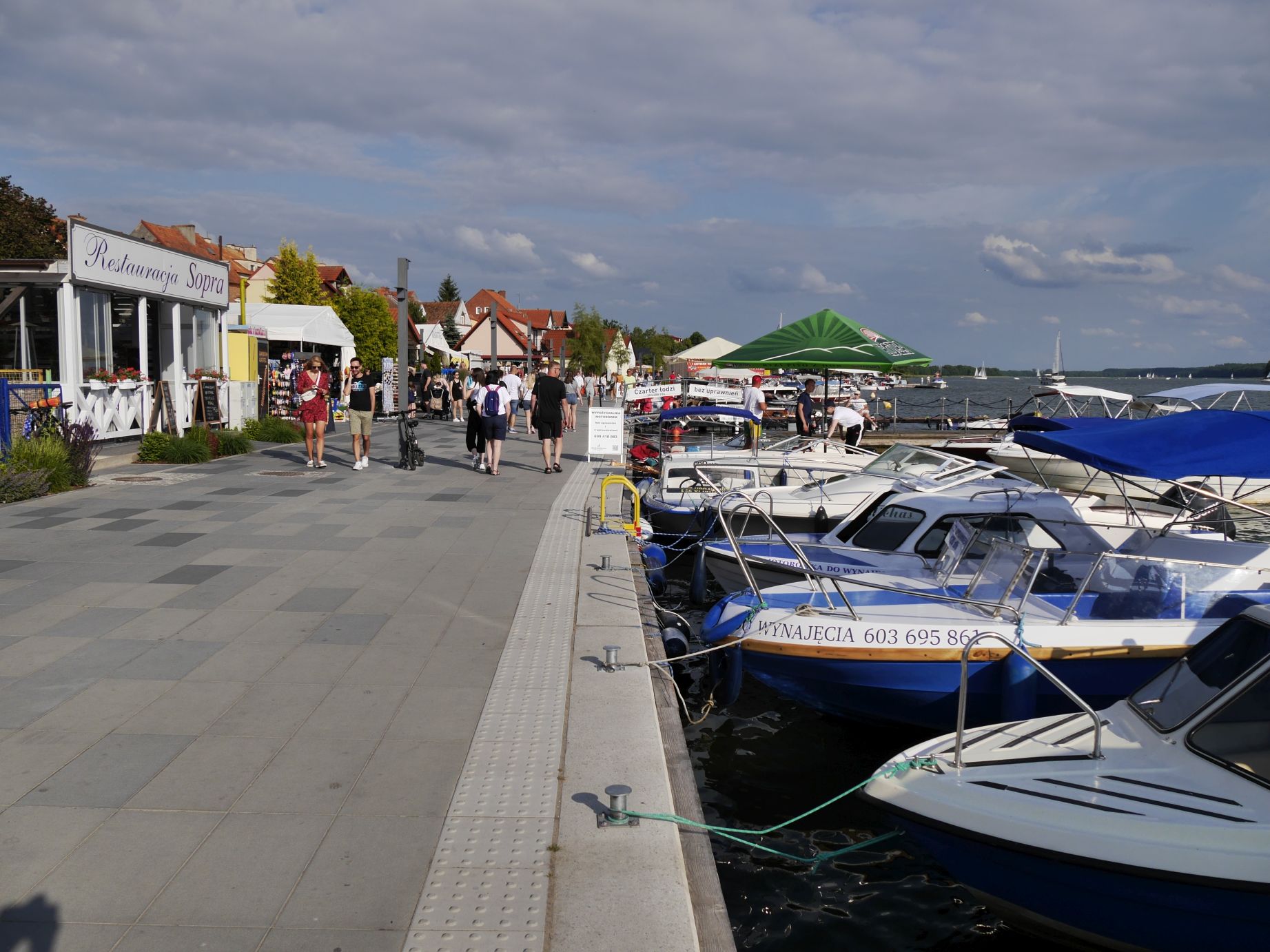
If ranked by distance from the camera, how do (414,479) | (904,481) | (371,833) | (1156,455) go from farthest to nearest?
(414,479) < (904,481) < (1156,455) < (371,833)

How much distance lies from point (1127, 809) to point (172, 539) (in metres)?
9.18

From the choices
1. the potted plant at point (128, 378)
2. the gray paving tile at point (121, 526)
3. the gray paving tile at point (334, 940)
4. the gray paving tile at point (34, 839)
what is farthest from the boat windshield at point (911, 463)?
the potted plant at point (128, 378)

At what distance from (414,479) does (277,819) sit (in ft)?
39.2

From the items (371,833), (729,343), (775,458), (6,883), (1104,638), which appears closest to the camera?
(6,883)

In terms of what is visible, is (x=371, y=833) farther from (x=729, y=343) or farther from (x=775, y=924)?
(x=729, y=343)

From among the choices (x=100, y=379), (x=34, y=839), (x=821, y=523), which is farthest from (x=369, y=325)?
(x=34, y=839)

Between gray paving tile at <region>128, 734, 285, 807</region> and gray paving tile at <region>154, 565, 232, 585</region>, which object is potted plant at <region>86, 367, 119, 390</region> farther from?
gray paving tile at <region>128, 734, 285, 807</region>

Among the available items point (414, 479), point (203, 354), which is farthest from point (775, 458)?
point (203, 354)

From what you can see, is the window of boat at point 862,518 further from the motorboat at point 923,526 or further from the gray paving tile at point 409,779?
the gray paving tile at point 409,779

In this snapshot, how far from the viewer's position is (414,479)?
52.7ft

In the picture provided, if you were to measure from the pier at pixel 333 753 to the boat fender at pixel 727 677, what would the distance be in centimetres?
72

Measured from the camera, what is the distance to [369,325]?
46.7m

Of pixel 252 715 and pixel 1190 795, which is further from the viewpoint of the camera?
pixel 252 715

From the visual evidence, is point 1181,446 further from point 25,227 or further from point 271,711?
point 25,227
